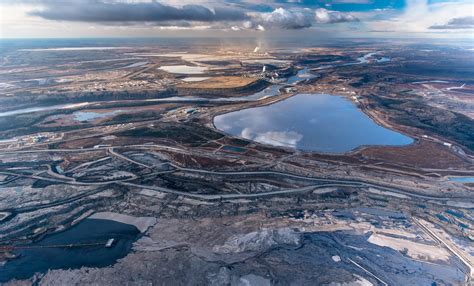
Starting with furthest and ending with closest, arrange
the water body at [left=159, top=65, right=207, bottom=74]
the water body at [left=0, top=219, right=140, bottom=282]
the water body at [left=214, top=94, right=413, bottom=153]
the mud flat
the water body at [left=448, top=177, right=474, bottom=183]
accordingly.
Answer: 1. the water body at [left=159, top=65, right=207, bottom=74]
2. the water body at [left=214, top=94, right=413, bottom=153]
3. the water body at [left=448, top=177, right=474, bottom=183]
4. the mud flat
5. the water body at [left=0, top=219, right=140, bottom=282]

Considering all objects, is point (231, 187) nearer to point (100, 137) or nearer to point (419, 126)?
point (100, 137)

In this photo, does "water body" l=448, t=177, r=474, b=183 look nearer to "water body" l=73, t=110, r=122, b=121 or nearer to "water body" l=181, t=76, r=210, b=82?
"water body" l=73, t=110, r=122, b=121

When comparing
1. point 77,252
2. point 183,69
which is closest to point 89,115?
point 77,252

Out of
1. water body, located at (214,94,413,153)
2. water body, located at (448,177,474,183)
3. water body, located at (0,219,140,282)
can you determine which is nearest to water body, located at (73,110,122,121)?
water body, located at (214,94,413,153)

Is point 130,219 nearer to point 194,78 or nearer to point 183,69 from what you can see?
point 194,78

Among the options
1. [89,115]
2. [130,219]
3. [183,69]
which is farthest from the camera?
[183,69]

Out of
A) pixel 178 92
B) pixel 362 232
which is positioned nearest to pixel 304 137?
pixel 362 232

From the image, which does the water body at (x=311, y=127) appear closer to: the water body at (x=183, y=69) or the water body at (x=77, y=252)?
the water body at (x=77, y=252)
